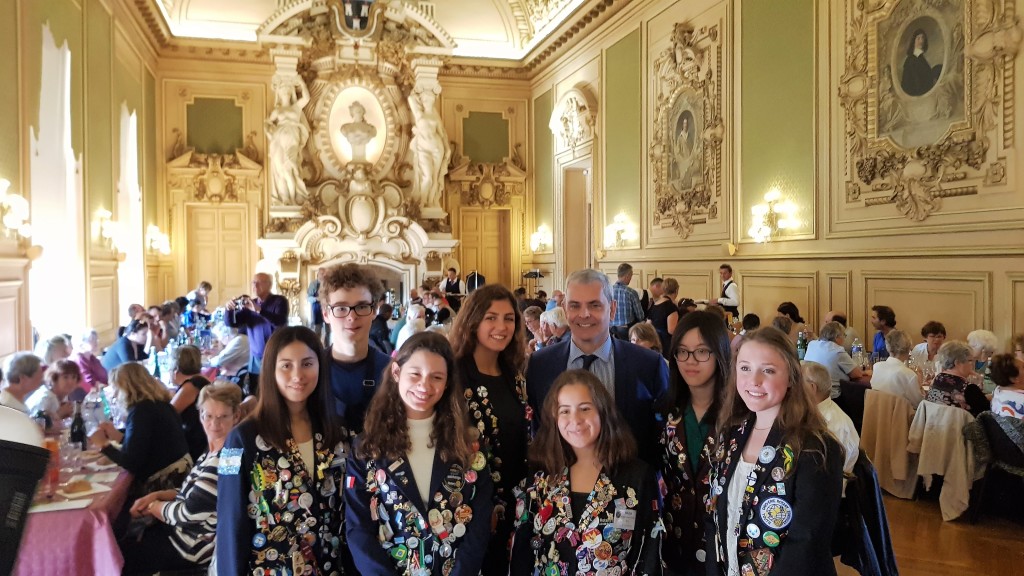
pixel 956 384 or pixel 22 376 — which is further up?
pixel 22 376

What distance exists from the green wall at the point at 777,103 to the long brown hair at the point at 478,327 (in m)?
6.98

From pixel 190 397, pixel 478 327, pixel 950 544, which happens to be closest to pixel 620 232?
pixel 950 544

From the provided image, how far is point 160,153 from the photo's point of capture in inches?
602

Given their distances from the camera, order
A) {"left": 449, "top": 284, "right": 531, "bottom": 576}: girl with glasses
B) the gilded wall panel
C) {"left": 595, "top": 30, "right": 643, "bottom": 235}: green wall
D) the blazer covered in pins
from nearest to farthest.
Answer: the blazer covered in pins < {"left": 449, "top": 284, "right": 531, "bottom": 576}: girl with glasses < the gilded wall panel < {"left": 595, "top": 30, "right": 643, "bottom": 235}: green wall

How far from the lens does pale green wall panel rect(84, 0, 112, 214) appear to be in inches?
390

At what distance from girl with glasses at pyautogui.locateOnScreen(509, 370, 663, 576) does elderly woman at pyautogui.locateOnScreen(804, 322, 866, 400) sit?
4131 mm

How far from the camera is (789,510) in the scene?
1977mm

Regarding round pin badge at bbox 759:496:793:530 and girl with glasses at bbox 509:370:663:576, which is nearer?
round pin badge at bbox 759:496:793:530

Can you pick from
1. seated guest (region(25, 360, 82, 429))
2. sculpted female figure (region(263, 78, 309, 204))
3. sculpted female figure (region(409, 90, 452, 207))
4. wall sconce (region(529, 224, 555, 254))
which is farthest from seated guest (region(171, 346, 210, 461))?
wall sconce (region(529, 224, 555, 254))

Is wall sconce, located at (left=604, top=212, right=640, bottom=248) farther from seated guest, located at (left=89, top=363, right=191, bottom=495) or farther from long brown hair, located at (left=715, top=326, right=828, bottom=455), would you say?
long brown hair, located at (left=715, top=326, right=828, bottom=455)

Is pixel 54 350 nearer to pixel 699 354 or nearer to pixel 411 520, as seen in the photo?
pixel 411 520

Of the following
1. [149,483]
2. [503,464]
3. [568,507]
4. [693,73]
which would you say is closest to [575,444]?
[568,507]

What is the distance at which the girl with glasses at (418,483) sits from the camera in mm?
2238

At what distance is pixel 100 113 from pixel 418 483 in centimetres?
1075
